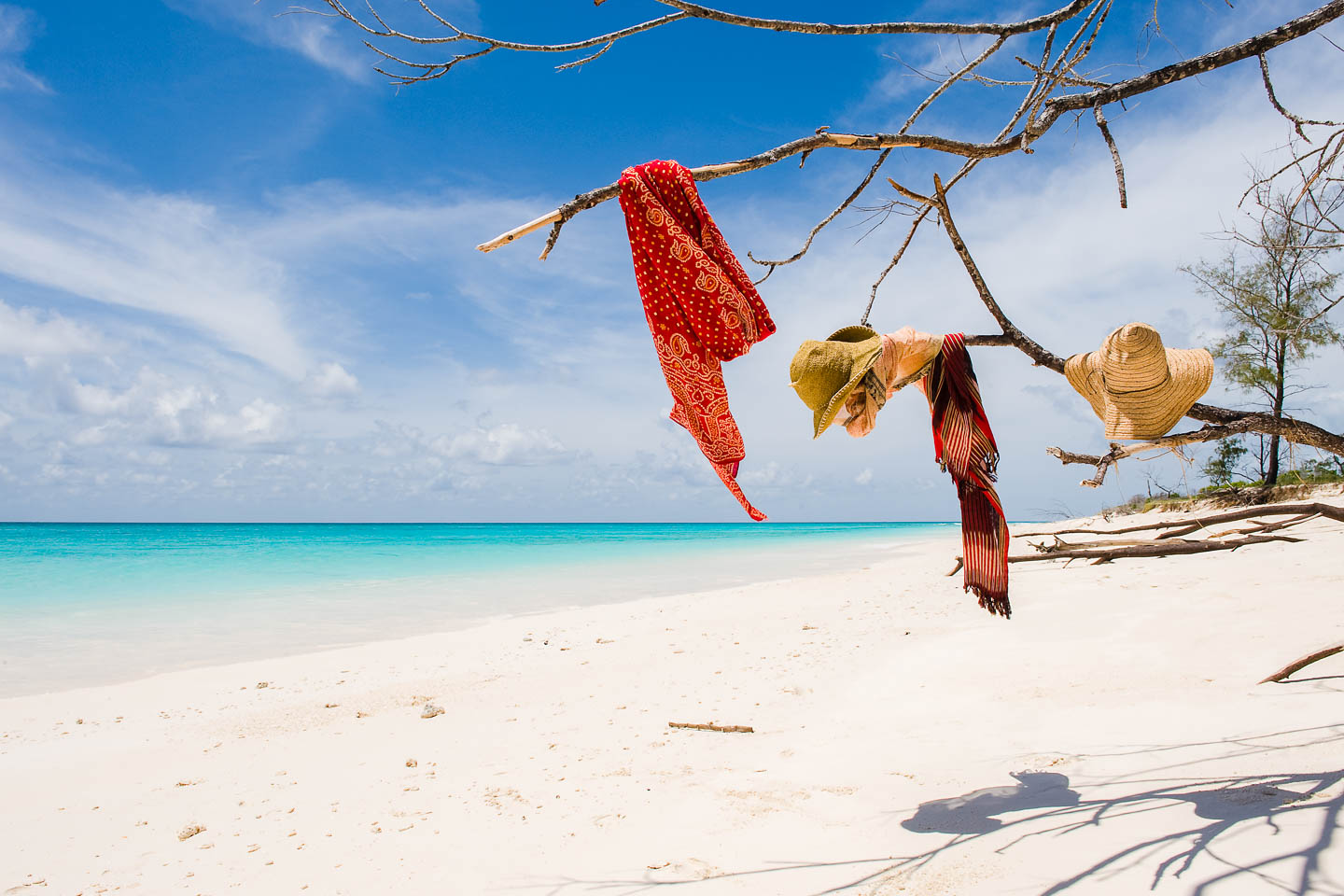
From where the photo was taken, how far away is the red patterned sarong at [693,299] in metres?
2.00

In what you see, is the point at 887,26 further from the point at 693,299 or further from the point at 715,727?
the point at 715,727

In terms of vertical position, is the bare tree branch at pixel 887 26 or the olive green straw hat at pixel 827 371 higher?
the bare tree branch at pixel 887 26

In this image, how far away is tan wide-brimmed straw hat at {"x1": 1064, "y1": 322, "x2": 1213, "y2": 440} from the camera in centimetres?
205

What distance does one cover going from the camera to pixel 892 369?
217cm

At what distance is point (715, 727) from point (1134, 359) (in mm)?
3547

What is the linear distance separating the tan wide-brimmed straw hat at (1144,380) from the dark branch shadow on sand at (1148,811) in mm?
1317

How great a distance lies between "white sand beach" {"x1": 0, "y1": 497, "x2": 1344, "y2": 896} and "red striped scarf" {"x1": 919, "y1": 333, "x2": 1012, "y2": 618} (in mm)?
977

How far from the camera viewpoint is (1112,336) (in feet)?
6.94

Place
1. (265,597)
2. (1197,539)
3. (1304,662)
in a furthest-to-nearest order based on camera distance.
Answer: (265,597) → (1304,662) → (1197,539)

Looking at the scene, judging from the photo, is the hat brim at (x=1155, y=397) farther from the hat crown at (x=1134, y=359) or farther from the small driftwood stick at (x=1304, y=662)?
the small driftwood stick at (x=1304, y=662)

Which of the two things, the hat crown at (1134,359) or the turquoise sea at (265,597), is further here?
the turquoise sea at (265,597)

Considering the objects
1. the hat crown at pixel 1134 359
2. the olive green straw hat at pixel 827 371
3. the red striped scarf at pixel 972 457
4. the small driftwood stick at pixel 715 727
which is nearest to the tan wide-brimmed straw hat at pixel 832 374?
the olive green straw hat at pixel 827 371

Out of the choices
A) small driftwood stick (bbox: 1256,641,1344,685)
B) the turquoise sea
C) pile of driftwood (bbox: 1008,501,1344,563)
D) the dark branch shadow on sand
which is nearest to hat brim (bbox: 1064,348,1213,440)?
pile of driftwood (bbox: 1008,501,1344,563)

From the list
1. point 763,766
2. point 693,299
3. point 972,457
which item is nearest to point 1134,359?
point 972,457
